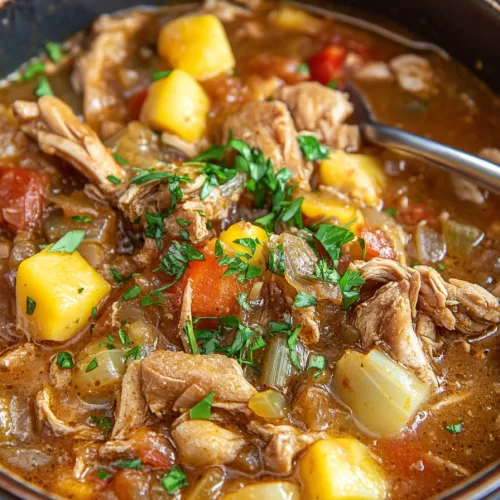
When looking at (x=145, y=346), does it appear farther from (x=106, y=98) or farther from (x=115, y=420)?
(x=106, y=98)

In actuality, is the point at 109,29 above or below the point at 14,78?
above

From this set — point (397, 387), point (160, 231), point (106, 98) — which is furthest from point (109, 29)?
point (397, 387)

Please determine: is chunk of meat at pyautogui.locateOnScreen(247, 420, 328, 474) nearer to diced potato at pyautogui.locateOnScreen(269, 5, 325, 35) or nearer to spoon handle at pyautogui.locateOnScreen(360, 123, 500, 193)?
spoon handle at pyautogui.locateOnScreen(360, 123, 500, 193)

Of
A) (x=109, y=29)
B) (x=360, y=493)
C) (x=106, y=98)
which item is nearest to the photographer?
(x=360, y=493)

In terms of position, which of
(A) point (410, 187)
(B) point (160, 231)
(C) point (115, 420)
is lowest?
(C) point (115, 420)

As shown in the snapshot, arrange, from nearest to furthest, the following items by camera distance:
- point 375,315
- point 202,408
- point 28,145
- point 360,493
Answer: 1. point 360,493
2. point 202,408
3. point 375,315
4. point 28,145

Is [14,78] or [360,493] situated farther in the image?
[14,78]

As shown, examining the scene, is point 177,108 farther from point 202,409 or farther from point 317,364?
point 202,409
